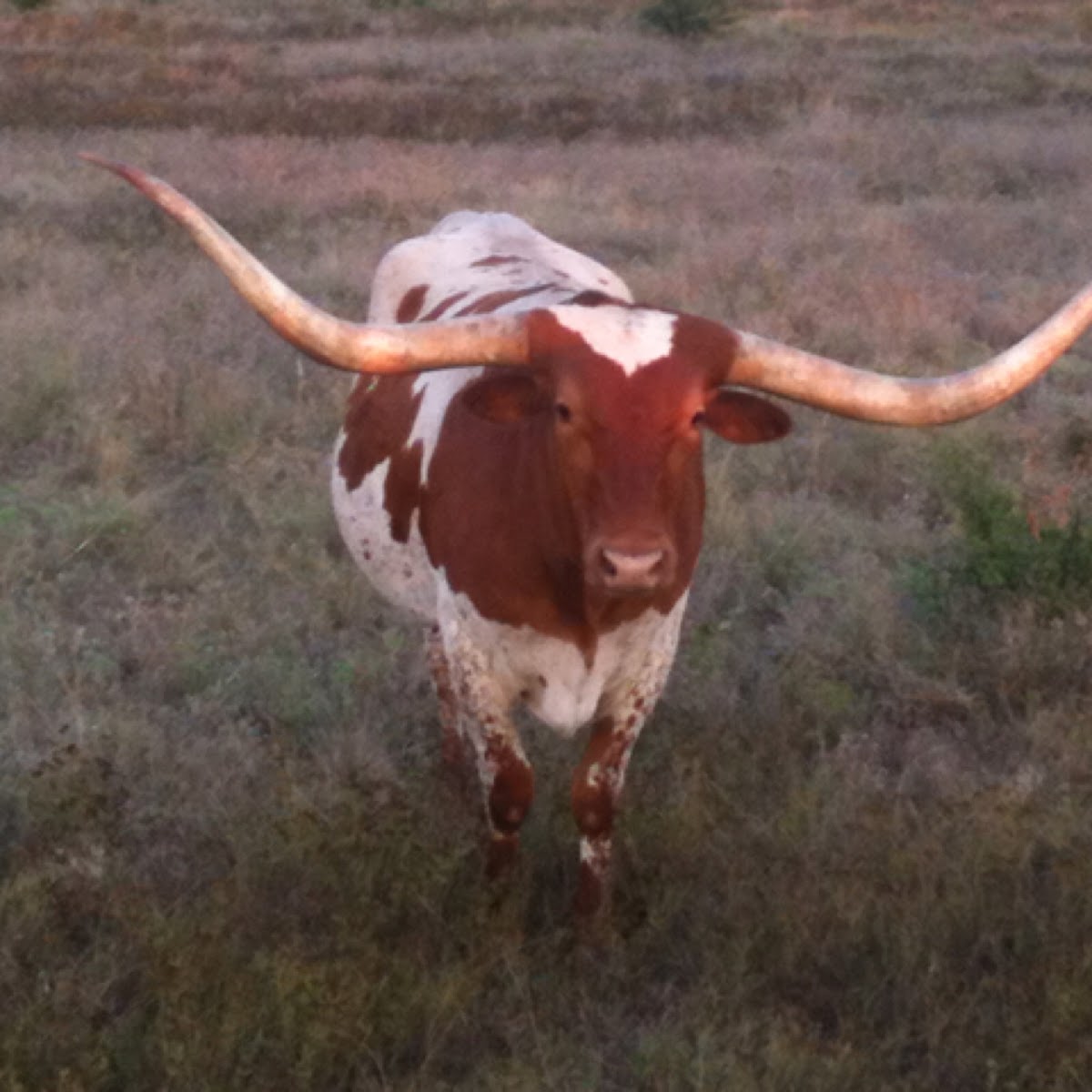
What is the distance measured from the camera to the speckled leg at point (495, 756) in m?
3.70

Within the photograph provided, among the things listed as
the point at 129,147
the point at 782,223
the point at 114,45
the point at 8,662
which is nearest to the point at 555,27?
the point at 114,45

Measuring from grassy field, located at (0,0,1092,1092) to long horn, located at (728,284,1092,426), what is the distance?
1217 millimetres

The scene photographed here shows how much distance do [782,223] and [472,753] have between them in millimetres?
7735

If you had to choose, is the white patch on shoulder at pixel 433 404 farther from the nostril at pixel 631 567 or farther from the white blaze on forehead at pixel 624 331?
the nostril at pixel 631 567

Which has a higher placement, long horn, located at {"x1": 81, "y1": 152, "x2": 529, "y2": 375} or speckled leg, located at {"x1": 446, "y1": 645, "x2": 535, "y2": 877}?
long horn, located at {"x1": 81, "y1": 152, "x2": 529, "y2": 375}

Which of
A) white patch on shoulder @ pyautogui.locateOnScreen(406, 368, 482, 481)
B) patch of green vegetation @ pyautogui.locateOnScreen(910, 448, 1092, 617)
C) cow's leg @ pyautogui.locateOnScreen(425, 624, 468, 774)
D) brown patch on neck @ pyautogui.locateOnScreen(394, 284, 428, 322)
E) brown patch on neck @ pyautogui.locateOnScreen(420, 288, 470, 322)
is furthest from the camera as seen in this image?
patch of green vegetation @ pyautogui.locateOnScreen(910, 448, 1092, 617)

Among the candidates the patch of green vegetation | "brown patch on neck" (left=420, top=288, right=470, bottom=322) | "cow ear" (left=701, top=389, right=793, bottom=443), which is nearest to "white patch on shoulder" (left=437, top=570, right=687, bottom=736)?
"cow ear" (left=701, top=389, right=793, bottom=443)

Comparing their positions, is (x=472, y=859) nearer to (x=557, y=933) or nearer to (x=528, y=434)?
(x=557, y=933)

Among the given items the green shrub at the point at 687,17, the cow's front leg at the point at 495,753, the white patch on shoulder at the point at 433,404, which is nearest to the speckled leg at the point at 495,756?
the cow's front leg at the point at 495,753

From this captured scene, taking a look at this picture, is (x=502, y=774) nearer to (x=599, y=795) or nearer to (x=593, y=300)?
(x=599, y=795)

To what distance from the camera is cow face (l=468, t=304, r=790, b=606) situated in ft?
9.40

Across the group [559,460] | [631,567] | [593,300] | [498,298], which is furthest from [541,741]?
[631,567]

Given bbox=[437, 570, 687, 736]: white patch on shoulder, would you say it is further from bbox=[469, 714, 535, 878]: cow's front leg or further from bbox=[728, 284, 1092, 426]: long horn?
bbox=[728, 284, 1092, 426]: long horn

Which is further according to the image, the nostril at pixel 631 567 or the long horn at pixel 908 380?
the long horn at pixel 908 380
